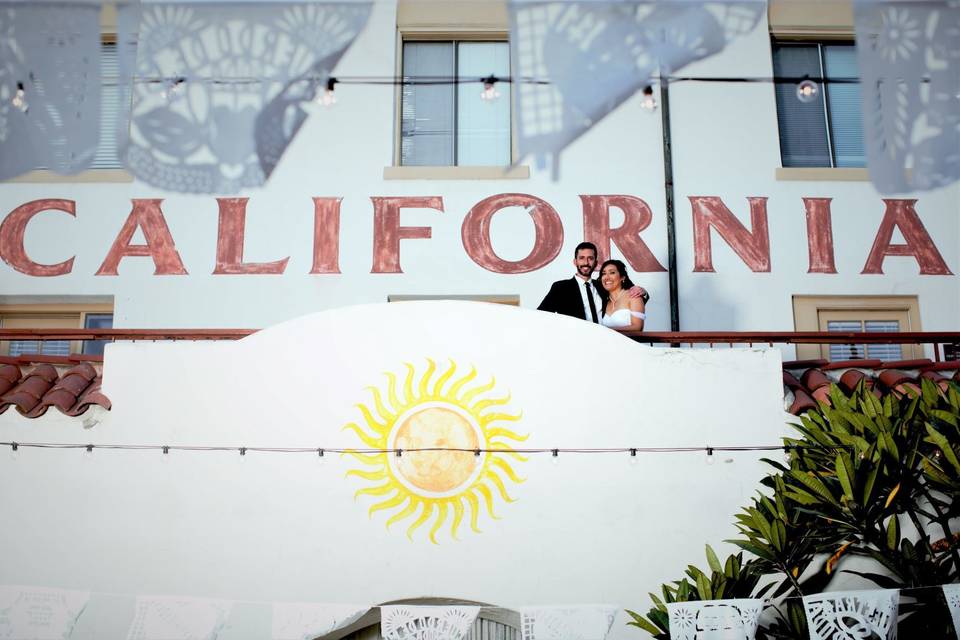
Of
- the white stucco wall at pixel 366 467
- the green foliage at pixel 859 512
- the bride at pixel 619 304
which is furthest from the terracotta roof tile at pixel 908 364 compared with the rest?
the bride at pixel 619 304

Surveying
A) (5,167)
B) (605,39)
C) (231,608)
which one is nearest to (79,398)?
(231,608)

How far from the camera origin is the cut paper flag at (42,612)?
20.5 ft

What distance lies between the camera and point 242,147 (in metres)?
9.60

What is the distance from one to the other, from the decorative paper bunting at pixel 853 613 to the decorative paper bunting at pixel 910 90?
16.4 feet

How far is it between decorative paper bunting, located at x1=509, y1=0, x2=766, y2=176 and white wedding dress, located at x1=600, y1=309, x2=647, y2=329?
2.53m

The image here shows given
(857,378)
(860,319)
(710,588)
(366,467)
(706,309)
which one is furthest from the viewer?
(860,319)

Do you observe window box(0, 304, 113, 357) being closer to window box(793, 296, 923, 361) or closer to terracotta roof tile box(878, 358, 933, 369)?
window box(793, 296, 923, 361)

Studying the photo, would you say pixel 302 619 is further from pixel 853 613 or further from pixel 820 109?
pixel 820 109

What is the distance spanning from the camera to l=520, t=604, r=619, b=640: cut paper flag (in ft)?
20.3

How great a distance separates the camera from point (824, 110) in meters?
9.98

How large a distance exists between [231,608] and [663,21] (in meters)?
6.64

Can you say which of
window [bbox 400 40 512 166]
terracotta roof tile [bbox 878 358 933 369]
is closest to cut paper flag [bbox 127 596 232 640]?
terracotta roof tile [bbox 878 358 933 369]

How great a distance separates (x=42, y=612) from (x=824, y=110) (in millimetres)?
7949

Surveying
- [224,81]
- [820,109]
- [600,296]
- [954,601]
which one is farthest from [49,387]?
[820,109]
